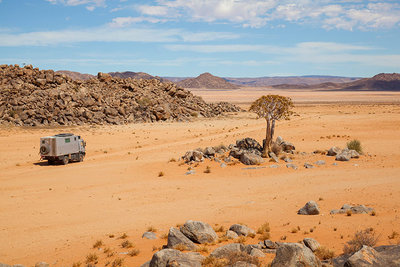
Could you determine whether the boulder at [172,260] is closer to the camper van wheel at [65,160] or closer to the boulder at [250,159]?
the boulder at [250,159]

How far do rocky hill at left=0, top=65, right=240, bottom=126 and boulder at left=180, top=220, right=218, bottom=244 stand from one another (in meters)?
42.1

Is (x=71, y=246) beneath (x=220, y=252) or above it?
beneath

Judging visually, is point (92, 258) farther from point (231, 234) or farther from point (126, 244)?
point (231, 234)

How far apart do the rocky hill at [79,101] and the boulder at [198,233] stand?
138 ft

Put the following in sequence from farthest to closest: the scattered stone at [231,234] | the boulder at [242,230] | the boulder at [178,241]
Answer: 1. the boulder at [242,230]
2. the scattered stone at [231,234]
3. the boulder at [178,241]

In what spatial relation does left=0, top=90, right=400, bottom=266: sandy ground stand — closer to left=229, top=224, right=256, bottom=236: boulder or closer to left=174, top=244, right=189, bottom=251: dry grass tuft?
left=229, top=224, right=256, bottom=236: boulder

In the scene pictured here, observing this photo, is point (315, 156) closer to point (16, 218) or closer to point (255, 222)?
point (255, 222)

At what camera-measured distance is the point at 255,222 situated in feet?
44.6

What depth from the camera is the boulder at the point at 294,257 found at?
7.84 m

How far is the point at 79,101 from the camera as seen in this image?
5284 centimetres

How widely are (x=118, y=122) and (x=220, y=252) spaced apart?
148ft

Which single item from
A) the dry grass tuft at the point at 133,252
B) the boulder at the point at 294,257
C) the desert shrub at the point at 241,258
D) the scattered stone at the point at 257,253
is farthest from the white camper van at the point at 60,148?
the boulder at the point at 294,257

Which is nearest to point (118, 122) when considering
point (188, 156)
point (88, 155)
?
point (88, 155)

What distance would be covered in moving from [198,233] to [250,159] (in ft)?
42.4
